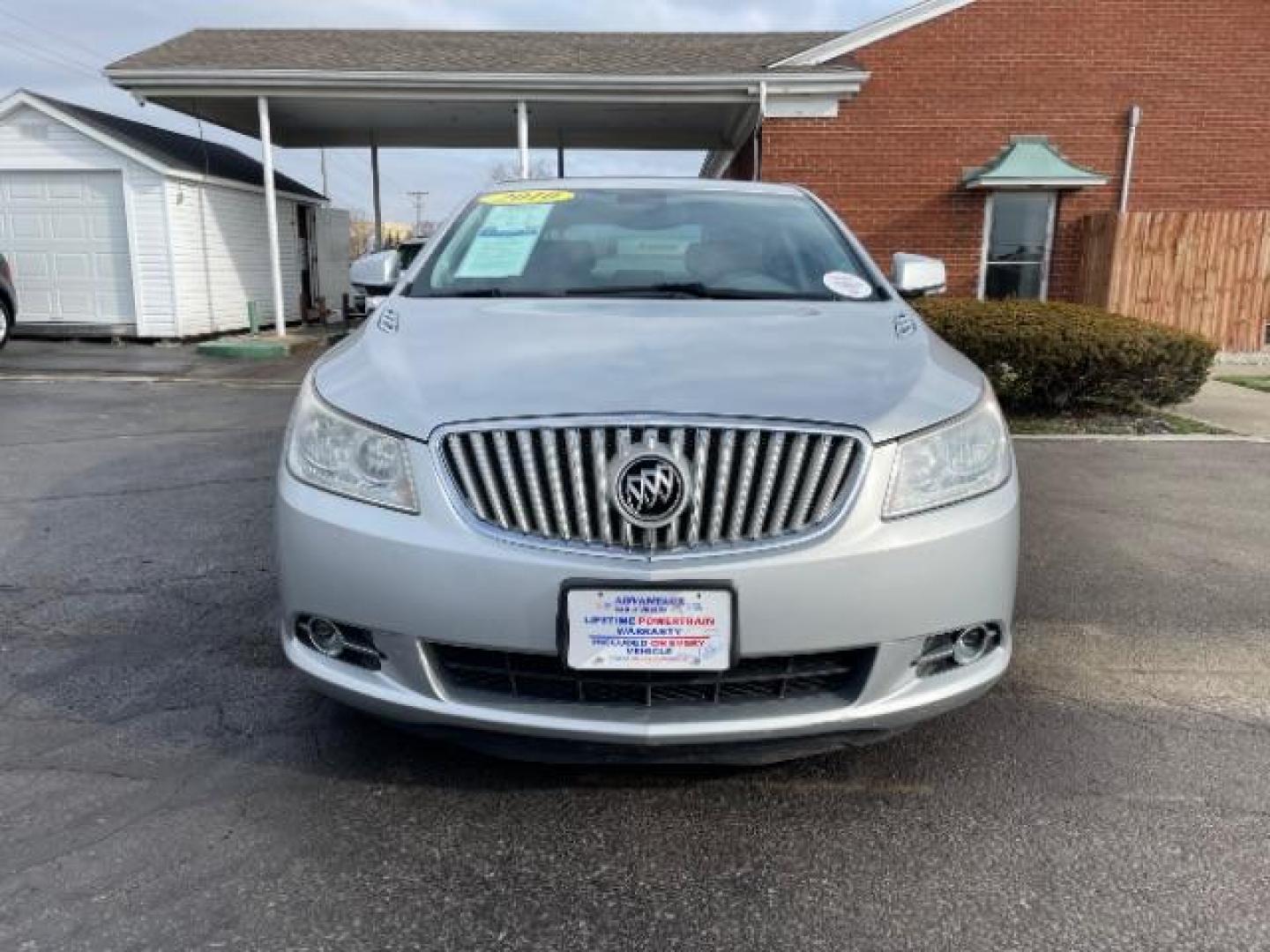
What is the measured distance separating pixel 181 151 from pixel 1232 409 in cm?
1520

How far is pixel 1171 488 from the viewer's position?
5992mm

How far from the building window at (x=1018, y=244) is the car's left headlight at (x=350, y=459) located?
12593 mm

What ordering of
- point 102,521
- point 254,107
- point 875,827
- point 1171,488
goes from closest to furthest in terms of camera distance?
1. point 875,827
2. point 102,521
3. point 1171,488
4. point 254,107

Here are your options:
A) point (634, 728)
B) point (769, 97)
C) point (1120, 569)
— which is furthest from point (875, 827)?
point (769, 97)

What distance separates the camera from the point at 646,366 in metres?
2.47

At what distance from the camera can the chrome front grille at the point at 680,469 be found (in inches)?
86.3

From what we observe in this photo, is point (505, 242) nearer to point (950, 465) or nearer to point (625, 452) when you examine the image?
point (625, 452)

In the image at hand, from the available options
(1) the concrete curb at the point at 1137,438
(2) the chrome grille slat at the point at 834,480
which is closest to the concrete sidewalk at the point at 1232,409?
(1) the concrete curb at the point at 1137,438

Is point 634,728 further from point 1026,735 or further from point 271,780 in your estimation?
point 1026,735

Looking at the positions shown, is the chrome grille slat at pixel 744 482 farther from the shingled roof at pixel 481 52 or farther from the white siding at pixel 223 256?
the white siding at pixel 223 256

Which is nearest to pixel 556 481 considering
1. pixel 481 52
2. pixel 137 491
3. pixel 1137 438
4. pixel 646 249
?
pixel 646 249

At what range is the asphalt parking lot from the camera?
210 centimetres

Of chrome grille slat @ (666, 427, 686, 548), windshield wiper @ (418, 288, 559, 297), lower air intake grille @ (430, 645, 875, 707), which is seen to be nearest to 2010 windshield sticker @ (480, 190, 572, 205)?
windshield wiper @ (418, 288, 559, 297)

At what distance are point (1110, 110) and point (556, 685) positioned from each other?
538 inches
